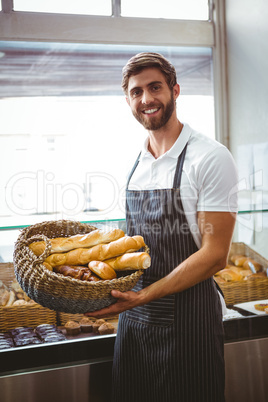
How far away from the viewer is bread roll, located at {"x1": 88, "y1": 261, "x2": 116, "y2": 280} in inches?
52.1

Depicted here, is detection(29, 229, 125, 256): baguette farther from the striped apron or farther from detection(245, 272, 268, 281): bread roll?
detection(245, 272, 268, 281): bread roll

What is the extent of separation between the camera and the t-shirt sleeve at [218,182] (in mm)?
1459

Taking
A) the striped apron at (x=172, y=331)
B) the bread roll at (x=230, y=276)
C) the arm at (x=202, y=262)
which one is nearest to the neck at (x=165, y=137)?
the striped apron at (x=172, y=331)

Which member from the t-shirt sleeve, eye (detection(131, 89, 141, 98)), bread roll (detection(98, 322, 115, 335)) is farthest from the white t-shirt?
bread roll (detection(98, 322, 115, 335))

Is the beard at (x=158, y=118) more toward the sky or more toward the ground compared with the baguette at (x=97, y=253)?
more toward the sky

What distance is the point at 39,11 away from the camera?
2.76m

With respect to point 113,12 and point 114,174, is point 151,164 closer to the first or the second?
point 114,174

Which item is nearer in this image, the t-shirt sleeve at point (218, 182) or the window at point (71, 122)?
the t-shirt sleeve at point (218, 182)

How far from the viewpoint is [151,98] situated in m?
1.62

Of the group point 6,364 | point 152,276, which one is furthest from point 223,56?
point 6,364

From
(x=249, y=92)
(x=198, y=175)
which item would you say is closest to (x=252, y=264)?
(x=198, y=175)

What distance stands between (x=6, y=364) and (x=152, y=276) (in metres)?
0.69

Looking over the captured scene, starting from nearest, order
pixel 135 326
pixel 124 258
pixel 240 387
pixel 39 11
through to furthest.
Result: pixel 124 258 < pixel 135 326 < pixel 240 387 < pixel 39 11

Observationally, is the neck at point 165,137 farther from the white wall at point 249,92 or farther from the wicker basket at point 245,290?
the white wall at point 249,92
